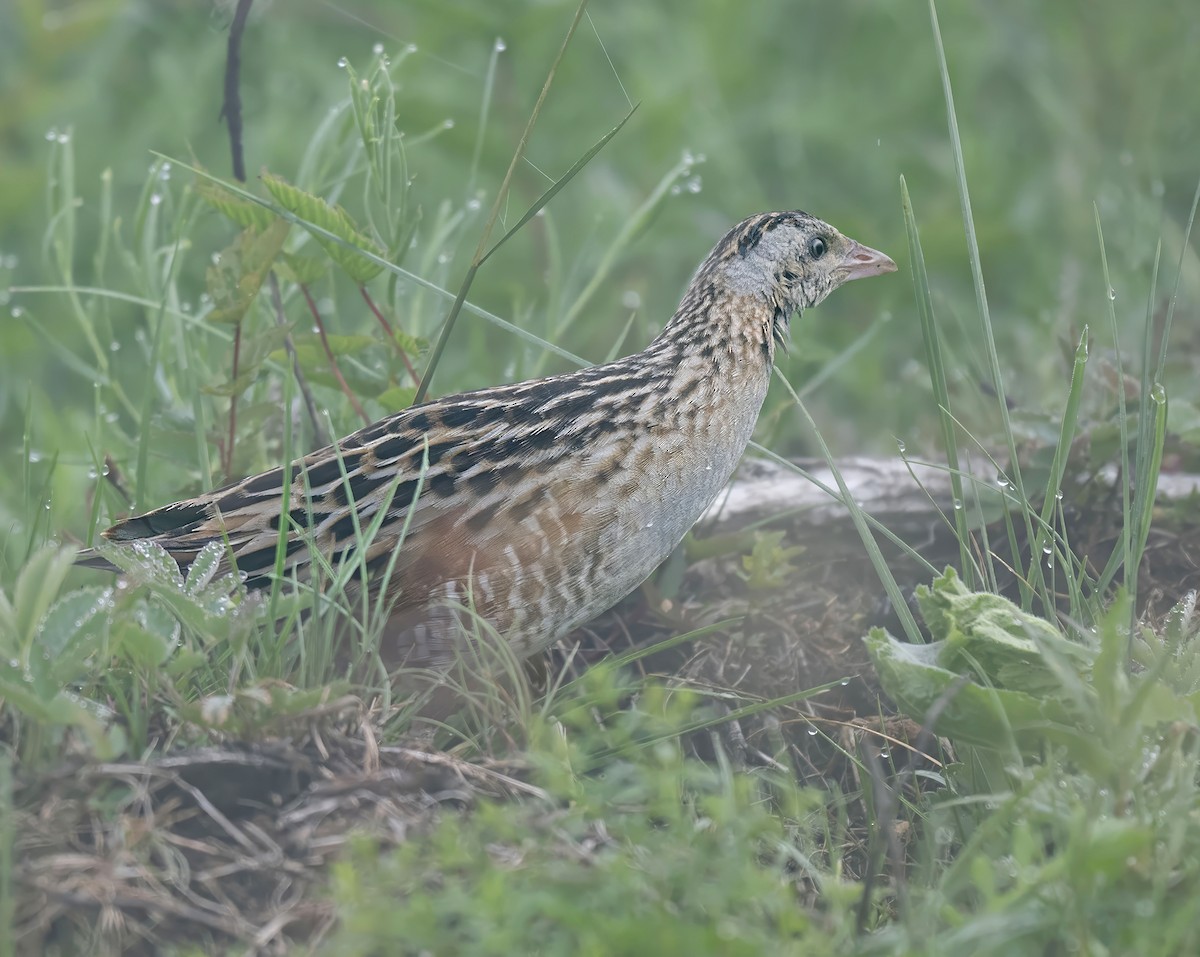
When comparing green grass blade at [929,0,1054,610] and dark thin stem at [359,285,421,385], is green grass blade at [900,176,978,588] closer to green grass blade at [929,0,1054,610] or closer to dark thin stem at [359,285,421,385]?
green grass blade at [929,0,1054,610]

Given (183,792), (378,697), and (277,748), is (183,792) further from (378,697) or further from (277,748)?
(378,697)

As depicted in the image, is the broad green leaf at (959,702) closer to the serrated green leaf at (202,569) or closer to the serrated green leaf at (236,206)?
the serrated green leaf at (202,569)

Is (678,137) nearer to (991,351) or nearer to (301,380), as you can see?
(301,380)

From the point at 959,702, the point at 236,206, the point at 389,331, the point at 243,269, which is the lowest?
the point at 959,702

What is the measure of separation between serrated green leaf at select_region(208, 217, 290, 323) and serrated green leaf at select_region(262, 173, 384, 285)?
5 centimetres

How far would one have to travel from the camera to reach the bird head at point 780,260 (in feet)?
11.6

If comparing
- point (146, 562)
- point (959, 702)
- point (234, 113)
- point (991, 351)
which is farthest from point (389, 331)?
point (959, 702)

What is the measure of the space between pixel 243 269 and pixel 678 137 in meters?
3.52

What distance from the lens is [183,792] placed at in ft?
7.75

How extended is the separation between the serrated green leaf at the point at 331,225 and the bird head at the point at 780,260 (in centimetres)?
83

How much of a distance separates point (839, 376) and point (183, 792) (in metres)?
3.79

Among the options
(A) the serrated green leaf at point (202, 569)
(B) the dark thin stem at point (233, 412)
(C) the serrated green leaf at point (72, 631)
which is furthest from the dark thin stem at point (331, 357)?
(C) the serrated green leaf at point (72, 631)

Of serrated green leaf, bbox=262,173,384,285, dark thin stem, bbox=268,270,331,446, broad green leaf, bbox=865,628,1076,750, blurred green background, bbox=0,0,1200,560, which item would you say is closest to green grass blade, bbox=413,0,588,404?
serrated green leaf, bbox=262,173,384,285

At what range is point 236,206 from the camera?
11.0 ft
